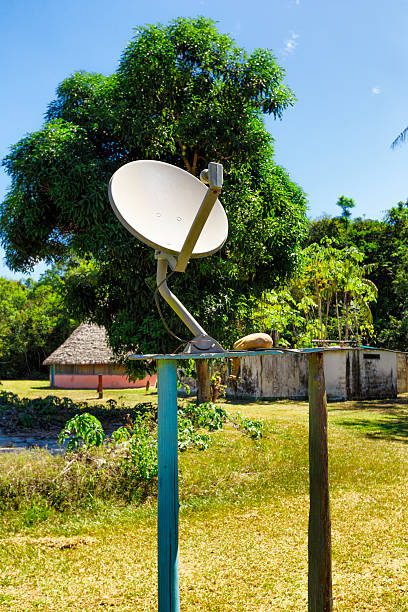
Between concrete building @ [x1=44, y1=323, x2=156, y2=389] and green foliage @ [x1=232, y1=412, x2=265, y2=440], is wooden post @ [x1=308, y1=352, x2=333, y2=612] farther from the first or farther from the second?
concrete building @ [x1=44, y1=323, x2=156, y2=389]

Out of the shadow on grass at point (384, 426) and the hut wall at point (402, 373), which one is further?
the hut wall at point (402, 373)

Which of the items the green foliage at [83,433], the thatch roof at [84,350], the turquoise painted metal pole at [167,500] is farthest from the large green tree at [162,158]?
the thatch roof at [84,350]

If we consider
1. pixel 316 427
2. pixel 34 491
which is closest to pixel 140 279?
pixel 34 491

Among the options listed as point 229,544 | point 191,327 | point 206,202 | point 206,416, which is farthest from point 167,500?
point 206,416

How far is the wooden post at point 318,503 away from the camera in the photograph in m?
3.24

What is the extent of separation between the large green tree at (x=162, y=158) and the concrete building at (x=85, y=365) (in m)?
16.5

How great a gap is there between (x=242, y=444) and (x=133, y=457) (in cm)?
299

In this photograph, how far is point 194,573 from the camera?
4.75m

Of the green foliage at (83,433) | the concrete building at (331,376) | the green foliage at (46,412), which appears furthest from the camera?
the concrete building at (331,376)

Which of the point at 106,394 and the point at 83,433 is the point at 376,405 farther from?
the point at 83,433

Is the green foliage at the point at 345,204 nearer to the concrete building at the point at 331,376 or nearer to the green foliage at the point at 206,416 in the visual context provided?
the concrete building at the point at 331,376

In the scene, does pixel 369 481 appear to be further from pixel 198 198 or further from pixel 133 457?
pixel 198 198

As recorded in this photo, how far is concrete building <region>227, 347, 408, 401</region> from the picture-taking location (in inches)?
868

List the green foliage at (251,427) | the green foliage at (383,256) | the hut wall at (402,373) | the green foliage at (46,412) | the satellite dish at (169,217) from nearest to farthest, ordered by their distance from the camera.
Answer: the satellite dish at (169,217) → the green foliage at (251,427) → the green foliage at (46,412) → the hut wall at (402,373) → the green foliage at (383,256)
